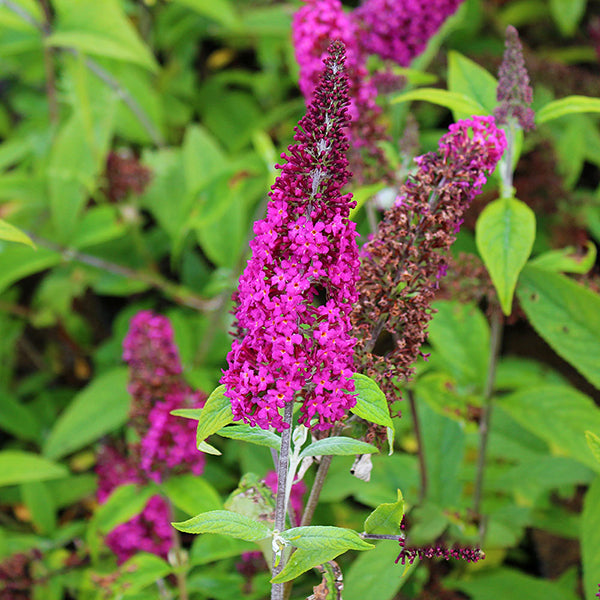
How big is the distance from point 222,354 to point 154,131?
58.6 inches

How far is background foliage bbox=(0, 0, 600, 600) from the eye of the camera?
7.20 ft

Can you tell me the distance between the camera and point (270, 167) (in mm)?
2785

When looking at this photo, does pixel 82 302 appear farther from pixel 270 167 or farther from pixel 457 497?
pixel 457 497

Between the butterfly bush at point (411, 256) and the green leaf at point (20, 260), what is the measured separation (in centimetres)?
228

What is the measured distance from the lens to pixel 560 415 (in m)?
2.19

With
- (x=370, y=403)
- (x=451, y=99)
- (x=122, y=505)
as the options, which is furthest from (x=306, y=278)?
(x=122, y=505)

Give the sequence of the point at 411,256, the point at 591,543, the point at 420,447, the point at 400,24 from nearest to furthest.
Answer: the point at 411,256
the point at 591,543
the point at 420,447
the point at 400,24

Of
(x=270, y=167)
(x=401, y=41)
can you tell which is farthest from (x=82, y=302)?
(x=401, y=41)

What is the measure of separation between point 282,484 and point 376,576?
2.52 feet

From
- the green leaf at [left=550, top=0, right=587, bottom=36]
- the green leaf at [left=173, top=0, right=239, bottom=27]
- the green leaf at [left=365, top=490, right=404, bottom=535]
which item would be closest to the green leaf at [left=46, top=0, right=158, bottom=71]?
the green leaf at [left=173, top=0, right=239, bottom=27]

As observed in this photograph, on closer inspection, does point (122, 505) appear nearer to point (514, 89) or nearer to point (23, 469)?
point (23, 469)

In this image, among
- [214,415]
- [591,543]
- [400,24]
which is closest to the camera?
[214,415]

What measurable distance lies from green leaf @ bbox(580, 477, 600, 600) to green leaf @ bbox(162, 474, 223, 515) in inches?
42.5

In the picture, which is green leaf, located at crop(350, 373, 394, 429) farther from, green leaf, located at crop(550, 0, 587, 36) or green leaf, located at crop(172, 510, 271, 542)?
green leaf, located at crop(550, 0, 587, 36)
